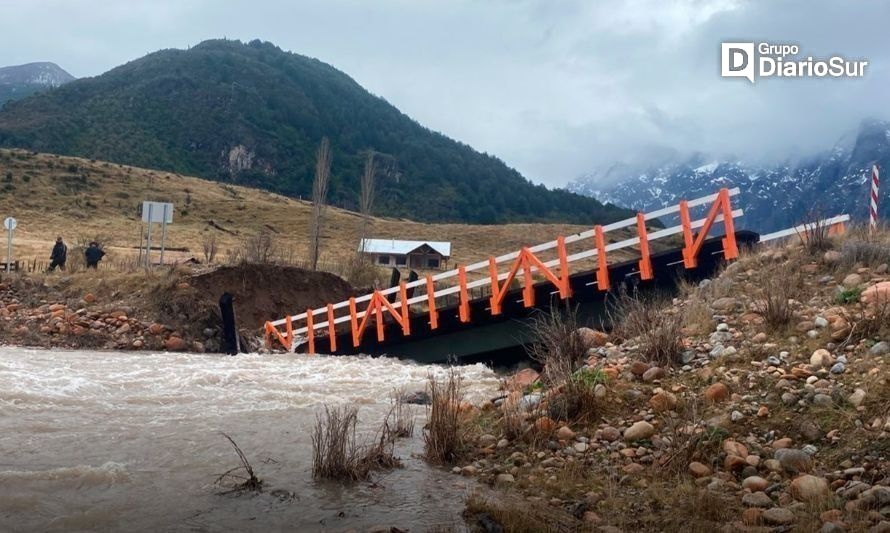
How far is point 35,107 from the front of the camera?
341 ft

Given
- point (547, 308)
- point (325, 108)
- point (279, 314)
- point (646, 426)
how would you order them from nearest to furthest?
point (646, 426) → point (547, 308) → point (279, 314) → point (325, 108)

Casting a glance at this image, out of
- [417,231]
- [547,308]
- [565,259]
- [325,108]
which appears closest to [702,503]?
[565,259]

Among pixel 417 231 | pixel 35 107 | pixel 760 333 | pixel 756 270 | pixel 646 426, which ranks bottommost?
pixel 646 426

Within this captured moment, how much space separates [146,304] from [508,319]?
946cm

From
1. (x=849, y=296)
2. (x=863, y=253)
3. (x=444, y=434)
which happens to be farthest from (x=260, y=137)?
(x=444, y=434)

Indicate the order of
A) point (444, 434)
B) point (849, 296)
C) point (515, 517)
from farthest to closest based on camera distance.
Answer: point (849, 296)
point (444, 434)
point (515, 517)

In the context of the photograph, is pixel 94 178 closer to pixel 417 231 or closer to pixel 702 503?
pixel 417 231

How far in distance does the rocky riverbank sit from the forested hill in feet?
282

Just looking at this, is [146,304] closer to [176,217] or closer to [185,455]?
[185,455]

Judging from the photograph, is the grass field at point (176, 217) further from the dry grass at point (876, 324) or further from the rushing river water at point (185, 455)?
the dry grass at point (876, 324)

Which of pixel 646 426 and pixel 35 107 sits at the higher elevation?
pixel 35 107

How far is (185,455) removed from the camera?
6004 mm

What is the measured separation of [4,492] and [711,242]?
31.7ft

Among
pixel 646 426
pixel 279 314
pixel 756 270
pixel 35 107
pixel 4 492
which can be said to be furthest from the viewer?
pixel 35 107
